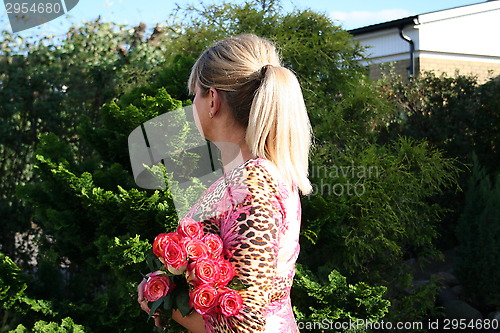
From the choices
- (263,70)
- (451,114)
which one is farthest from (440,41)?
(263,70)

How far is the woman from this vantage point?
1.54m

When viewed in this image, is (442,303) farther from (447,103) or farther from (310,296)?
(447,103)

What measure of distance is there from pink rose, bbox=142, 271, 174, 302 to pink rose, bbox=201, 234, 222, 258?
0.71ft

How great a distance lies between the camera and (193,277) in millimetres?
1593

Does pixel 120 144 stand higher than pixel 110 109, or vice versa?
pixel 110 109

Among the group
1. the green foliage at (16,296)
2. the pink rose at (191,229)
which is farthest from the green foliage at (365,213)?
the pink rose at (191,229)

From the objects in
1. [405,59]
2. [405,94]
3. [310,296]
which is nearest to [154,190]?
[310,296]

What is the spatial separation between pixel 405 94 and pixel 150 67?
4333mm

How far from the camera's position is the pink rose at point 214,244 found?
5.06ft

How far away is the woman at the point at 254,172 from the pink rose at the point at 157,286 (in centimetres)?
9

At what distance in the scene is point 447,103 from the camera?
26.2 feet

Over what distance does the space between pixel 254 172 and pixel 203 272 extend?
35 cm

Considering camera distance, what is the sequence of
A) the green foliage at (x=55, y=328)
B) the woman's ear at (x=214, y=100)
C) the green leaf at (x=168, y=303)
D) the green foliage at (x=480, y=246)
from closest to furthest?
the green leaf at (x=168, y=303)
the woman's ear at (x=214, y=100)
the green foliage at (x=55, y=328)
the green foliage at (x=480, y=246)

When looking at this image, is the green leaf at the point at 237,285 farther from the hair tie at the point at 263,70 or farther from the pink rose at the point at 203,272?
the hair tie at the point at 263,70
